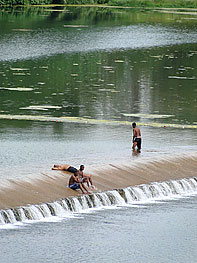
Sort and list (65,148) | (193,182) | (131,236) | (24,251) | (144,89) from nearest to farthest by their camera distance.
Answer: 1. (24,251)
2. (131,236)
3. (193,182)
4. (65,148)
5. (144,89)

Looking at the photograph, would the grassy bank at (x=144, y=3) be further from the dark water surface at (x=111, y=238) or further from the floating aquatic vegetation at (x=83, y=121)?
the dark water surface at (x=111, y=238)

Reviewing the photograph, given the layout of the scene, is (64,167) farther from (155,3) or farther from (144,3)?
(155,3)

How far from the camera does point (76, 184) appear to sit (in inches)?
1064

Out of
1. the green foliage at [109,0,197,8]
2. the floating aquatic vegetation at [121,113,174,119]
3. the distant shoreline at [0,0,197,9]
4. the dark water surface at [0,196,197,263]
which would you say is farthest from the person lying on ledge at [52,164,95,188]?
the green foliage at [109,0,197,8]

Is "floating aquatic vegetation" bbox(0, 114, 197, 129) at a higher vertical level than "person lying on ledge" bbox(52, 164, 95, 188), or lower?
lower

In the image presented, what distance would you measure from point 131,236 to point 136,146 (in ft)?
32.6

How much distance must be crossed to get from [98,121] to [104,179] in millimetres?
12318

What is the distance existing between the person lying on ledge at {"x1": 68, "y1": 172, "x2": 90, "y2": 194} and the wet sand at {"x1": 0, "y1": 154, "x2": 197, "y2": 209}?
17 centimetres

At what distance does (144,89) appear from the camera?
53062mm

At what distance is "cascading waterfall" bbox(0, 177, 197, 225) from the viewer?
2474 centimetres

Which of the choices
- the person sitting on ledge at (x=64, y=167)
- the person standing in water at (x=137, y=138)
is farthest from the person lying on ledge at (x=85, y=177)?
the person standing in water at (x=137, y=138)

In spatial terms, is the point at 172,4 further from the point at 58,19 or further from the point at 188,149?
the point at 188,149

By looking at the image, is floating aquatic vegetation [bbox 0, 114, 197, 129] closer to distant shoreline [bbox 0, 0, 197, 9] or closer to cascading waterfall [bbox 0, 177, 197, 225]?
cascading waterfall [bbox 0, 177, 197, 225]

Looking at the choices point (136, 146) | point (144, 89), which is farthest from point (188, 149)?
point (144, 89)
